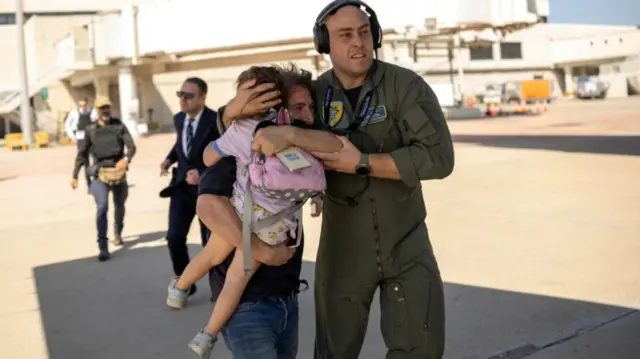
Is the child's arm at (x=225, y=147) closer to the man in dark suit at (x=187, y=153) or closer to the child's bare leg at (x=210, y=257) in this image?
the child's bare leg at (x=210, y=257)

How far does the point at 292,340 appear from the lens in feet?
10.4

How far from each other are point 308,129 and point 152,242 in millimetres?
7851

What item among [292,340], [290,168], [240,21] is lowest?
[292,340]

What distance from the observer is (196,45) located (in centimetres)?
3562

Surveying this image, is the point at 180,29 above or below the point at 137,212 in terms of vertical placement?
above

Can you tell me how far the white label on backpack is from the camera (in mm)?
2719

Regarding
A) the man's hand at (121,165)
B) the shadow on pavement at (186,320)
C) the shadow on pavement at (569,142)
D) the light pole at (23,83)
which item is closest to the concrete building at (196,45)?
the light pole at (23,83)

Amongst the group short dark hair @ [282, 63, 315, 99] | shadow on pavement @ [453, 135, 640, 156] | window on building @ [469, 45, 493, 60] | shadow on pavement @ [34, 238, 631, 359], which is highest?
window on building @ [469, 45, 493, 60]

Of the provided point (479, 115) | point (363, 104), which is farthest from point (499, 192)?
point (479, 115)

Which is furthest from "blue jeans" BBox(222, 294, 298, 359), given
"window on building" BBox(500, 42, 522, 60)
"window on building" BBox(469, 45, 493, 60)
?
"window on building" BBox(500, 42, 522, 60)

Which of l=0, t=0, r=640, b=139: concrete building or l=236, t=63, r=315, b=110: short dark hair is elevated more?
l=0, t=0, r=640, b=139: concrete building

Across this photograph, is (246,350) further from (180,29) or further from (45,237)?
(180,29)

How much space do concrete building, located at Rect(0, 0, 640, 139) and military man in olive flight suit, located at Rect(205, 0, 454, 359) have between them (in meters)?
27.7

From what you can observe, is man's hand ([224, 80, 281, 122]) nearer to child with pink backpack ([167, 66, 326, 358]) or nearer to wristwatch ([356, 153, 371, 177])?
child with pink backpack ([167, 66, 326, 358])
